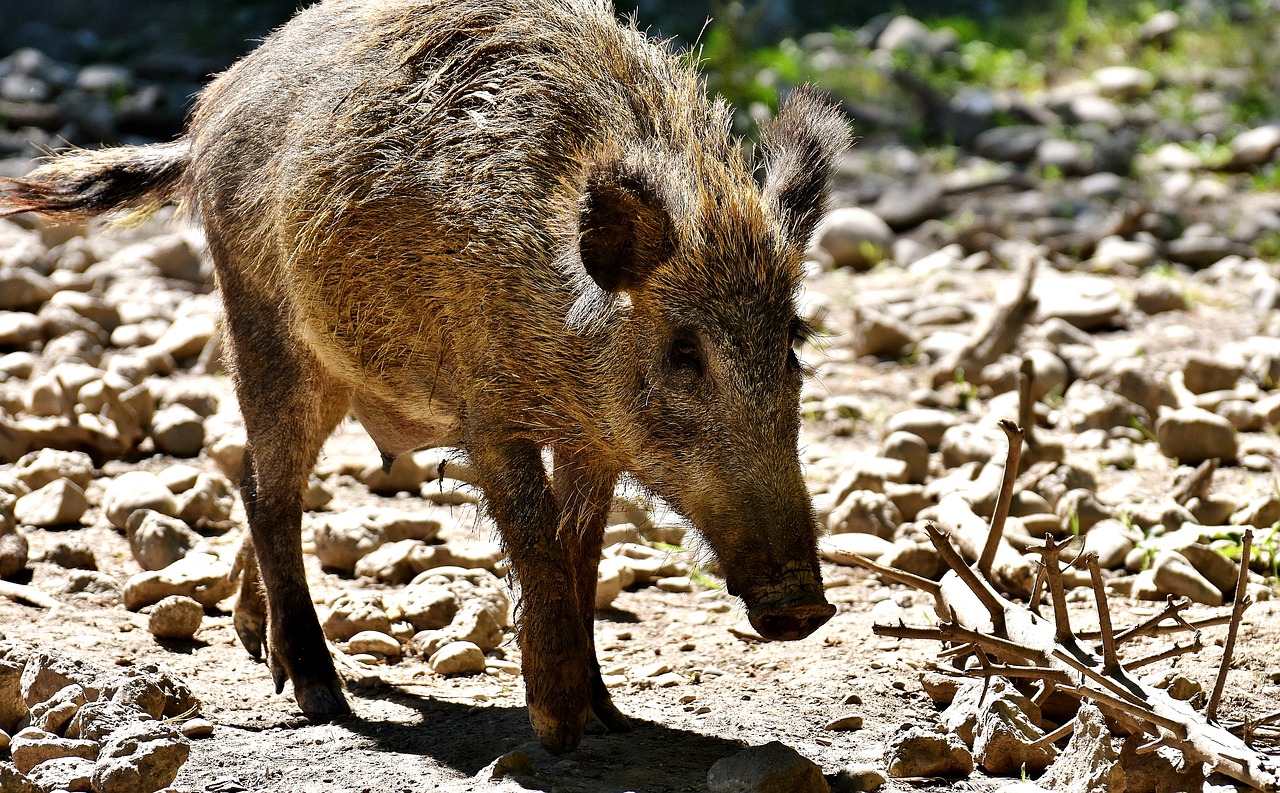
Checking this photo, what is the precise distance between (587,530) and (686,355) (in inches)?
29.9

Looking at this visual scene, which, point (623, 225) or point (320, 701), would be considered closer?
point (623, 225)

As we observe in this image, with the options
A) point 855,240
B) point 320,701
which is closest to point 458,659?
point 320,701

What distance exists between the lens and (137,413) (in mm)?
6246

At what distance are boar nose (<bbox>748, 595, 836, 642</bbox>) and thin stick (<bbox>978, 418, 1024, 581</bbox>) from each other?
0.48 m

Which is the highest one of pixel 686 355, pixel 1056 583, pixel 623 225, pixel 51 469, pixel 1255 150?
pixel 1255 150

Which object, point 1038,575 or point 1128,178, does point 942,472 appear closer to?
point 1038,575

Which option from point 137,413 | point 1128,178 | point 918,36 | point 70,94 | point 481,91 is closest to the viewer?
point 481,91

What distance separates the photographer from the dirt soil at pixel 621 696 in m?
3.50

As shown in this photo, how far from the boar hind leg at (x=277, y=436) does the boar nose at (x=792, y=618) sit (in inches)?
65.5

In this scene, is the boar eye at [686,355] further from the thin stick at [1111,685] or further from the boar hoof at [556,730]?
the thin stick at [1111,685]

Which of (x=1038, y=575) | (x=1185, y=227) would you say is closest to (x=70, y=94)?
(x=1185, y=227)

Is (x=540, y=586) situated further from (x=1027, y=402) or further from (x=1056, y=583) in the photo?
(x=1027, y=402)

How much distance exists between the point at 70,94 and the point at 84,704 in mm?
10016

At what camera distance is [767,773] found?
3.13 metres
